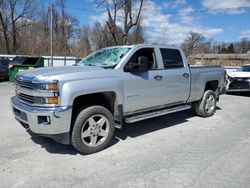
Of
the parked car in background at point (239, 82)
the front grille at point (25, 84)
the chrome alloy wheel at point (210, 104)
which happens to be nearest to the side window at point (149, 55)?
the front grille at point (25, 84)

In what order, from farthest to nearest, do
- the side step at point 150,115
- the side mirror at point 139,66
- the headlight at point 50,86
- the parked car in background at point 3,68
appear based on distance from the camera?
the parked car in background at point 3,68 → the side step at point 150,115 → the side mirror at point 139,66 → the headlight at point 50,86

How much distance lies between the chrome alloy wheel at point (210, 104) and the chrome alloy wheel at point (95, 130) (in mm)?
3708

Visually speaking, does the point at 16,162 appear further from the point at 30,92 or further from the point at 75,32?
the point at 75,32

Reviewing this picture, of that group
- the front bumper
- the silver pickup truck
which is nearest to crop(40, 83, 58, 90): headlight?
the silver pickup truck

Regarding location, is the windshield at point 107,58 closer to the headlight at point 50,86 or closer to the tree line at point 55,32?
the headlight at point 50,86

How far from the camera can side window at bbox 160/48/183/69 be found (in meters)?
5.49

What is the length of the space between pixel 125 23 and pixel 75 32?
43.2 ft

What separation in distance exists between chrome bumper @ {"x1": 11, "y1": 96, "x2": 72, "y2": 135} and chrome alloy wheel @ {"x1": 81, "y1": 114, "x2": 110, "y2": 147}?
0.41 m

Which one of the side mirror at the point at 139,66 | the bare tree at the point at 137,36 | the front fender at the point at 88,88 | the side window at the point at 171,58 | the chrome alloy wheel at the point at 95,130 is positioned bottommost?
the chrome alloy wheel at the point at 95,130

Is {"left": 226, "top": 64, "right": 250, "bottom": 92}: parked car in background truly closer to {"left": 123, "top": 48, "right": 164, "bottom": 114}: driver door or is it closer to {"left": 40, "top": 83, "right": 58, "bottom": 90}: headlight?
{"left": 123, "top": 48, "right": 164, "bottom": 114}: driver door

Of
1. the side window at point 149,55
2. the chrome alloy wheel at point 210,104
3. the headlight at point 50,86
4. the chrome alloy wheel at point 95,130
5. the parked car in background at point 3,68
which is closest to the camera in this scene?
the headlight at point 50,86

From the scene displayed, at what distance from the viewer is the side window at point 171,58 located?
18.0 feet

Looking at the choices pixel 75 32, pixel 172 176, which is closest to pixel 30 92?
pixel 172 176

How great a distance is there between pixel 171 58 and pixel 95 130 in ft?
8.76
